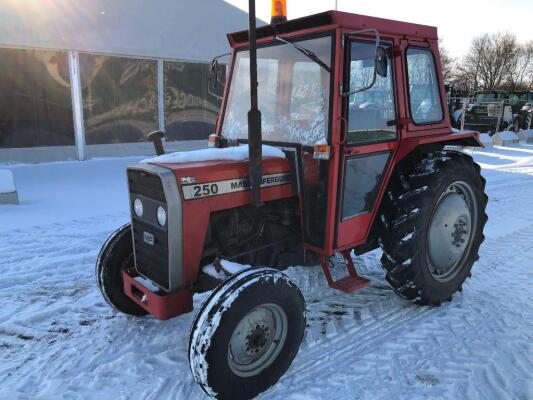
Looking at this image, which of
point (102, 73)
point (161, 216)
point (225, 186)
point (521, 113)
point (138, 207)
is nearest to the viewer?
point (161, 216)

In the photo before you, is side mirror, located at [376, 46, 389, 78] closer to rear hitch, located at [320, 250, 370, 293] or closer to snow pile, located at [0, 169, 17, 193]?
rear hitch, located at [320, 250, 370, 293]

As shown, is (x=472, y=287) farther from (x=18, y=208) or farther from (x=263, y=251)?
(x=18, y=208)

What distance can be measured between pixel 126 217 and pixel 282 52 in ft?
11.6

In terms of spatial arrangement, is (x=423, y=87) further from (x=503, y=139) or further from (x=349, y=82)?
(x=503, y=139)

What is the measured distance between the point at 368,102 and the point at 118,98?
847 cm

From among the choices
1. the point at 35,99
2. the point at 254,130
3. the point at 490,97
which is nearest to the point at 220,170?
the point at 254,130

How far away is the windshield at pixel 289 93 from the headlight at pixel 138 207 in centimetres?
100

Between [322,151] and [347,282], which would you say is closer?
[322,151]

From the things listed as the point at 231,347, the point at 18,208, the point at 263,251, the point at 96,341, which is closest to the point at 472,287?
the point at 263,251

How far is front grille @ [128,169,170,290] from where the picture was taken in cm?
→ 265

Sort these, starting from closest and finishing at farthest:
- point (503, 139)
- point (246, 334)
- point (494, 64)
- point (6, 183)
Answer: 1. point (246, 334)
2. point (6, 183)
3. point (503, 139)
4. point (494, 64)

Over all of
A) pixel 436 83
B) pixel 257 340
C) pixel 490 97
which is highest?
pixel 490 97

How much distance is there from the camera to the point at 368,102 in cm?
318

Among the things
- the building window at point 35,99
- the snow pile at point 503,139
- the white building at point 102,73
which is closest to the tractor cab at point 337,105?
the white building at point 102,73
